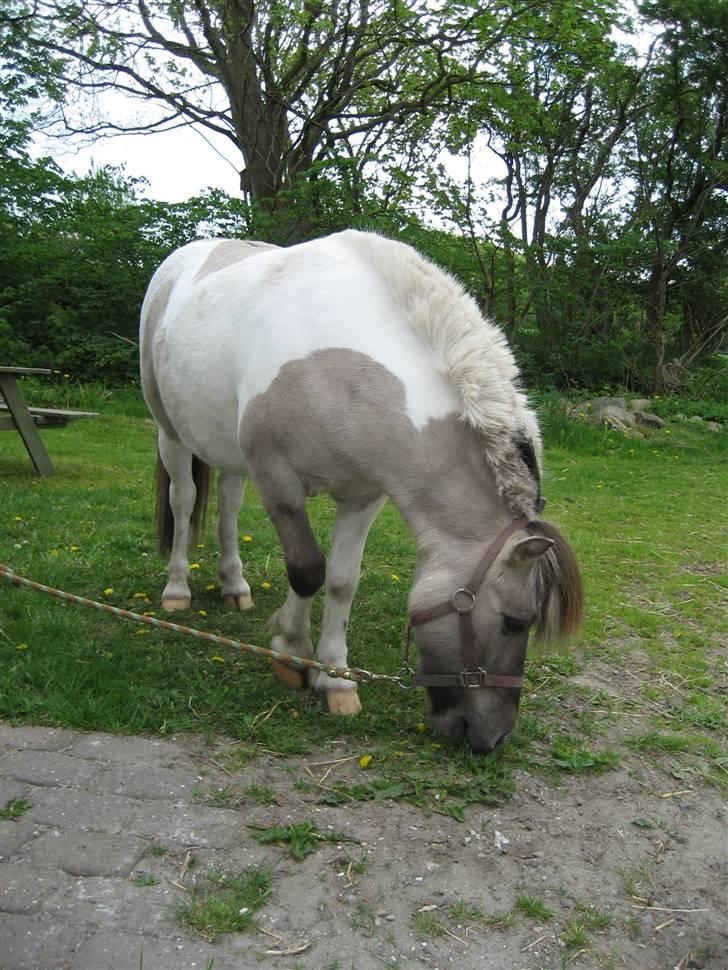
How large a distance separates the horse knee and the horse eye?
2.34ft

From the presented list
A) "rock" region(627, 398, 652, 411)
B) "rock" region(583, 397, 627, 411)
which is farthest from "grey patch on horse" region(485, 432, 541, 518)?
"rock" region(627, 398, 652, 411)

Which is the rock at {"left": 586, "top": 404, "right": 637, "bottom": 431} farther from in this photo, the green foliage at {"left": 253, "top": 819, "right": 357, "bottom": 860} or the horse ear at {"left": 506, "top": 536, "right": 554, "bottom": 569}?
the green foliage at {"left": 253, "top": 819, "right": 357, "bottom": 860}

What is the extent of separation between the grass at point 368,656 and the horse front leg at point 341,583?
0.12 m

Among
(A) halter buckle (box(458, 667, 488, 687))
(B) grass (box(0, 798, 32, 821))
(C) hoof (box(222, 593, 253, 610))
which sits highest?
(A) halter buckle (box(458, 667, 488, 687))

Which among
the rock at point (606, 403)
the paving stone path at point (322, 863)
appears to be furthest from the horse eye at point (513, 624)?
the rock at point (606, 403)

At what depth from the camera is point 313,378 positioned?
2.70m

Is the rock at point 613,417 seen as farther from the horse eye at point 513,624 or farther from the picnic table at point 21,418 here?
the horse eye at point 513,624

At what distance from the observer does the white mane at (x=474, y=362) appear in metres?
2.51

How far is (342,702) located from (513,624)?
2.89 feet

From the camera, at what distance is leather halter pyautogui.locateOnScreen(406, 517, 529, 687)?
2.45 metres

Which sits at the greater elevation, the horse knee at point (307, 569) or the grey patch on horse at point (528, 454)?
the grey patch on horse at point (528, 454)

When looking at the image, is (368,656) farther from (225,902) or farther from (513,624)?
(225,902)

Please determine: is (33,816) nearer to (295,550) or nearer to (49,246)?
(295,550)

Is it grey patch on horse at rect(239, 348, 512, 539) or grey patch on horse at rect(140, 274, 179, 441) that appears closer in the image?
grey patch on horse at rect(239, 348, 512, 539)
